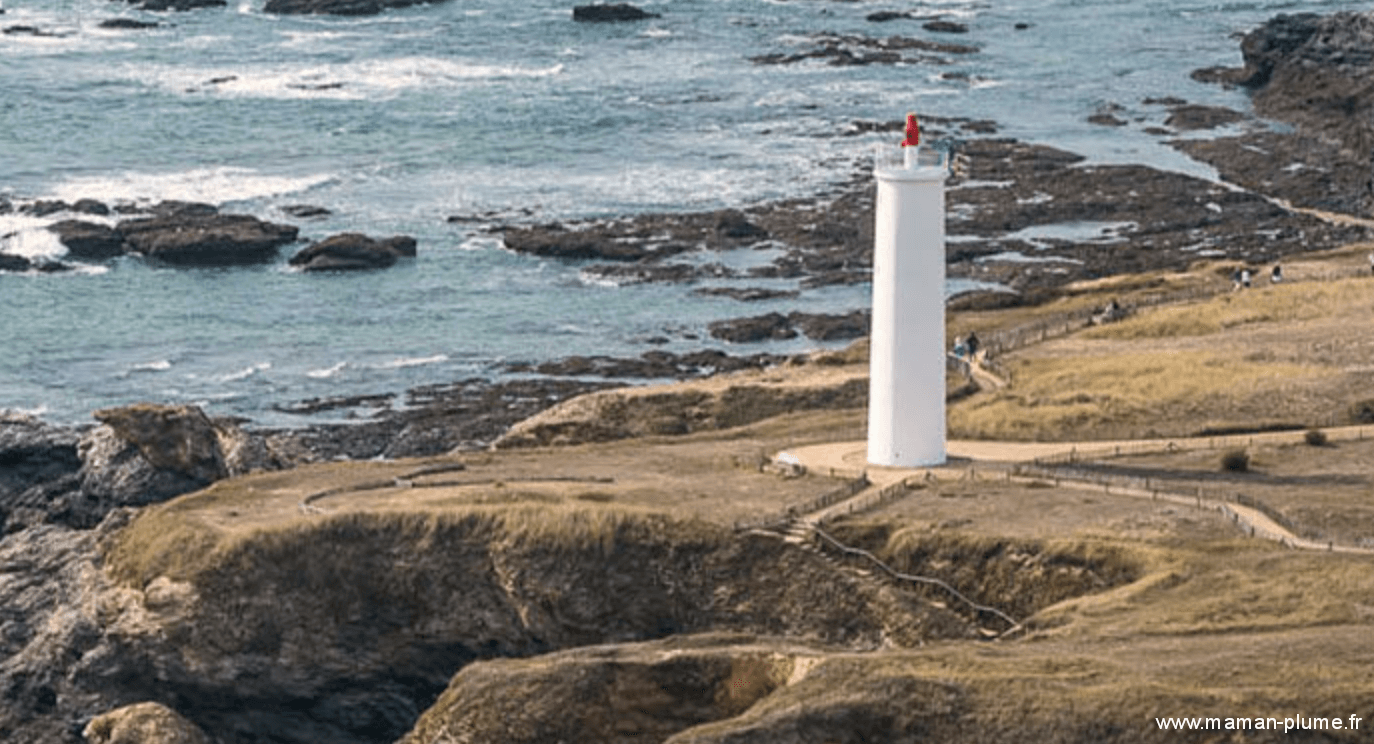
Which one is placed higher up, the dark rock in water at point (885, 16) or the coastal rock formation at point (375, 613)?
the coastal rock formation at point (375, 613)

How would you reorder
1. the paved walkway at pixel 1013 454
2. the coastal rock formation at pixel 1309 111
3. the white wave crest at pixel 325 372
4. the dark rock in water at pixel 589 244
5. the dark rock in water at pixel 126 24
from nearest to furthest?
the paved walkway at pixel 1013 454 → the white wave crest at pixel 325 372 → the dark rock in water at pixel 589 244 → the coastal rock formation at pixel 1309 111 → the dark rock in water at pixel 126 24

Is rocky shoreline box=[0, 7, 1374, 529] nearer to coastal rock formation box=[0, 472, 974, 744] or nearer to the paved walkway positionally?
the paved walkway

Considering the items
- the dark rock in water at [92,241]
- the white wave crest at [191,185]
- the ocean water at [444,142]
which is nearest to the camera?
the ocean water at [444,142]

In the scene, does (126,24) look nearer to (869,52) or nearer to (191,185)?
(869,52)

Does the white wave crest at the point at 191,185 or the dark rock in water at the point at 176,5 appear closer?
the white wave crest at the point at 191,185

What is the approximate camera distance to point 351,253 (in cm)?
12394

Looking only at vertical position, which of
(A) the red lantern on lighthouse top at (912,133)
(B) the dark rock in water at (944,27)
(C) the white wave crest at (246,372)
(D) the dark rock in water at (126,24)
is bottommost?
(C) the white wave crest at (246,372)

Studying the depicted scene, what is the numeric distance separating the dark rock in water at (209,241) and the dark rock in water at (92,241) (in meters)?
0.54

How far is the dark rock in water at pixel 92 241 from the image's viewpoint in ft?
412

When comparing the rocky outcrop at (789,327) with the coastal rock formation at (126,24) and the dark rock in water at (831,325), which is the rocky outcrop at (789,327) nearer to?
the dark rock in water at (831,325)

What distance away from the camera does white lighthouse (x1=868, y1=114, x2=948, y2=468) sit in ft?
214

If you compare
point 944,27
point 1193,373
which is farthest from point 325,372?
point 944,27

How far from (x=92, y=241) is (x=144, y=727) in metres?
67.4

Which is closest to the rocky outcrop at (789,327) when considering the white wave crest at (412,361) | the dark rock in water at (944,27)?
the white wave crest at (412,361)
